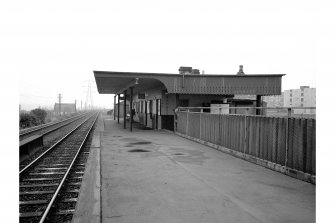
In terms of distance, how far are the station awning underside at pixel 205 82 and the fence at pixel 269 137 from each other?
5.85 metres

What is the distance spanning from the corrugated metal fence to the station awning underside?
5938mm

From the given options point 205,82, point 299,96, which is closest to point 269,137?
point 205,82

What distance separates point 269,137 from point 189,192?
352cm

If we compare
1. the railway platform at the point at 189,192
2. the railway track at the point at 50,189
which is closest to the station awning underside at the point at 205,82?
the railway track at the point at 50,189

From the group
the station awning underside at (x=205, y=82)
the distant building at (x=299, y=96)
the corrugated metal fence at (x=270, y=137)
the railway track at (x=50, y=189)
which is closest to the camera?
the railway track at (x=50, y=189)

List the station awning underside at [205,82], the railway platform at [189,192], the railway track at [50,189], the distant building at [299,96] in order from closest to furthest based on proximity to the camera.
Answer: the railway platform at [189,192], the railway track at [50,189], the station awning underside at [205,82], the distant building at [299,96]

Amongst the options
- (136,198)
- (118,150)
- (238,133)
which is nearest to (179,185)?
(136,198)

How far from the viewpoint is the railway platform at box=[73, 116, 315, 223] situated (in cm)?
461

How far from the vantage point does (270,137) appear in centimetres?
812

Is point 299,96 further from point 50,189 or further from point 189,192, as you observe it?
point 50,189

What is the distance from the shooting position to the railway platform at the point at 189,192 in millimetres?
4605

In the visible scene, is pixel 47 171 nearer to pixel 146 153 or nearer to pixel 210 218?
pixel 146 153

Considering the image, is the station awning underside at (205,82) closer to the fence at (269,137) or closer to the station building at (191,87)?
the station building at (191,87)

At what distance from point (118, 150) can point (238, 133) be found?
477cm
